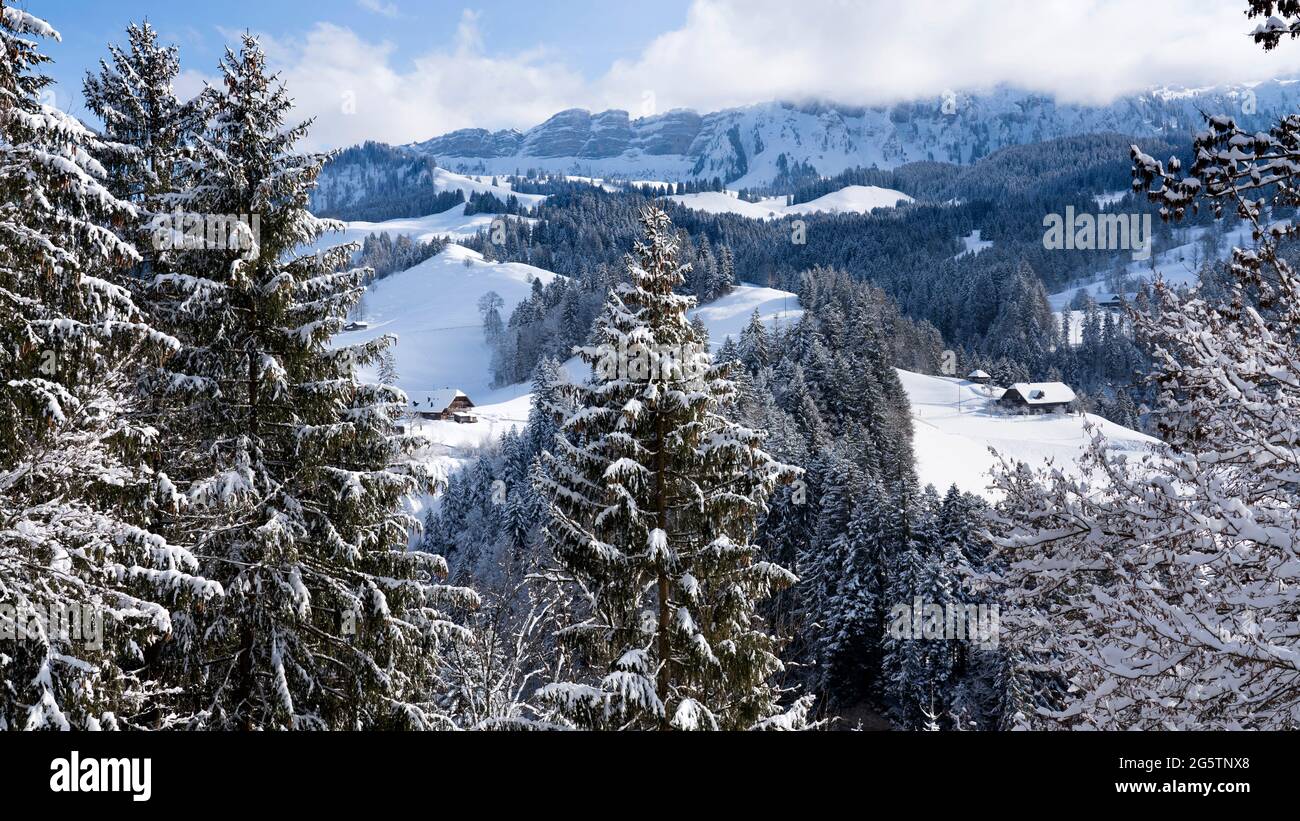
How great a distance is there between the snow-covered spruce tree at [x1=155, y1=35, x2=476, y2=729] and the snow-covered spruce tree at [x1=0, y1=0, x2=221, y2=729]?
1194 millimetres

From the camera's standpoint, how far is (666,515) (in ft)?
33.5

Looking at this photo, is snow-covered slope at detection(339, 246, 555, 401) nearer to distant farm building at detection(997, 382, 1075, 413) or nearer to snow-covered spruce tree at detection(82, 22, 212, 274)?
distant farm building at detection(997, 382, 1075, 413)

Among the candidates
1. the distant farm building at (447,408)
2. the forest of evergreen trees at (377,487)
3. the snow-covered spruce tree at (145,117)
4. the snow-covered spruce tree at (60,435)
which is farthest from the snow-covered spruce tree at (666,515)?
the distant farm building at (447,408)

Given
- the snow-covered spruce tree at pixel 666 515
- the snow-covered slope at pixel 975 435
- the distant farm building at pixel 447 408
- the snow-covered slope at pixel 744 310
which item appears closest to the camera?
the snow-covered spruce tree at pixel 666 515

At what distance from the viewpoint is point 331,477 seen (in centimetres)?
936

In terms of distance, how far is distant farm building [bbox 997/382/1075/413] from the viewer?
262ft

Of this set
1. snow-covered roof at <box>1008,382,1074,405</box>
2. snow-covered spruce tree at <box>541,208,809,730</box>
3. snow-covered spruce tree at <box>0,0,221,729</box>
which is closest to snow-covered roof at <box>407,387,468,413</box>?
snow-covered roof at <box>1008,382,1074,405</box>

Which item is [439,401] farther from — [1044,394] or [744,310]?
[1044,394]

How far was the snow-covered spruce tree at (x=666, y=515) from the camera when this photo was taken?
9539 mm

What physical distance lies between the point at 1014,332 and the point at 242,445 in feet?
445

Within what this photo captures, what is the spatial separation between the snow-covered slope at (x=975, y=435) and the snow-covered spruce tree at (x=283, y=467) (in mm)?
48279

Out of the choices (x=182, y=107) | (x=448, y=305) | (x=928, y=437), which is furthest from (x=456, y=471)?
(x=448, y=305)

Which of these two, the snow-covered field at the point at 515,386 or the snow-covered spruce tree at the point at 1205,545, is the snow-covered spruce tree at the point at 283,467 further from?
the snow-covered spruce tree at the point at 1205,545
